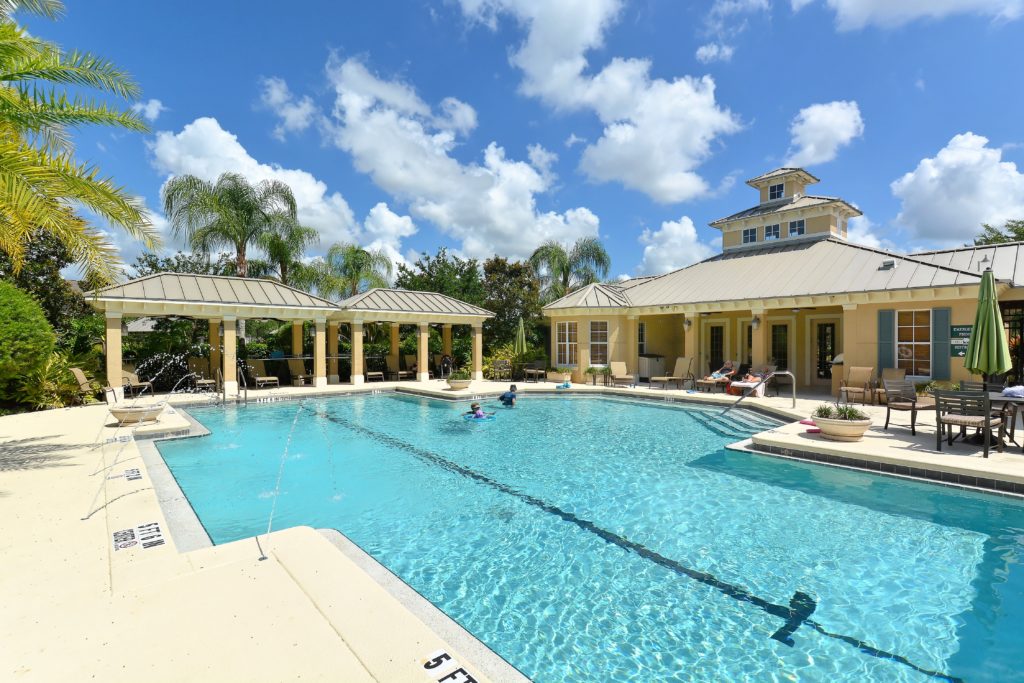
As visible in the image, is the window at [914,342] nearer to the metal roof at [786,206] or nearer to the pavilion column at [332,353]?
the metal roof at [786,206]

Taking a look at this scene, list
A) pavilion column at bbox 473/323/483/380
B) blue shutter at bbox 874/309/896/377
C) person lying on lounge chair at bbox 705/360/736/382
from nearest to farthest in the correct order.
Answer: blue shutter at bbox 874/309/896/377 < person lying on lounge chair at bbox 705/360/736/382 < pavilion column at bbox 473/323/483/380

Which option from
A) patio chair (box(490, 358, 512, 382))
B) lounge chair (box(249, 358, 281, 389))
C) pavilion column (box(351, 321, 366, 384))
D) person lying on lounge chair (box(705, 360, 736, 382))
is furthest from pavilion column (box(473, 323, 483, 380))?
person lying on lounge chair (box(705, 360, 736, 382))

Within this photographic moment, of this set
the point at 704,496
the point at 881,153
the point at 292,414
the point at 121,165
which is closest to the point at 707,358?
the point at 881,153

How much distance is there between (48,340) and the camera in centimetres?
1284

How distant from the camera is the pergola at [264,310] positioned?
15109 mm

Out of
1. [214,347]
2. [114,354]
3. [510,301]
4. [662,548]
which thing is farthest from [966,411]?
[214,347]

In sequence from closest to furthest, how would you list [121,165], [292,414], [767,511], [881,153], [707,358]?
[767,511] < [121,165] < [292,414] < [881,153] < [707,358]

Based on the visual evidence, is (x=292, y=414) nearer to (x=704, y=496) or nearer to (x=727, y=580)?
(x=704, y=496)

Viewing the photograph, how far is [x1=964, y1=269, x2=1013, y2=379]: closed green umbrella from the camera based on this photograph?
862 centimetres

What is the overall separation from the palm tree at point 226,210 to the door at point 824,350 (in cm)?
2512

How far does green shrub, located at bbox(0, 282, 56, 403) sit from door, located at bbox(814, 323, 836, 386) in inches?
1002

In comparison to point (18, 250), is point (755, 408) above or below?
below

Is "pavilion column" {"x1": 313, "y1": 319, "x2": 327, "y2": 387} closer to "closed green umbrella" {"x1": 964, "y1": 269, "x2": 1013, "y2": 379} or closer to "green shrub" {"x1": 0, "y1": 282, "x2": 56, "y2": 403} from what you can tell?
"green shrub" {"x1": 0, "y1": 282, "x2": 56, "y2": 403}

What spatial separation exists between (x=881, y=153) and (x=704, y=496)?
15.6 metres
